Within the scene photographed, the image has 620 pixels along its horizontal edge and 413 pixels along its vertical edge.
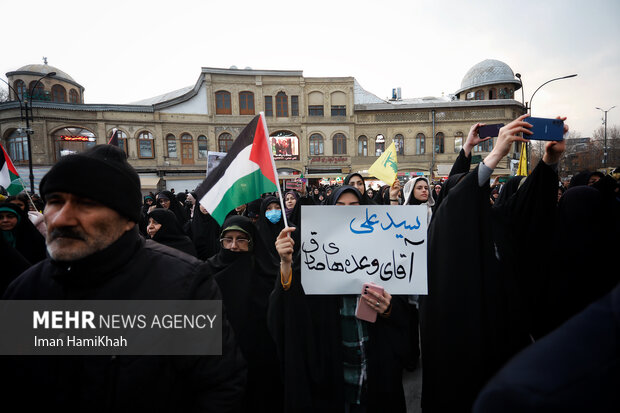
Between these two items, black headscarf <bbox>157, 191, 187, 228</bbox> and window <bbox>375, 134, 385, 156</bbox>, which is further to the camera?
window <bbox>375, 134, 385, 156</bbox>

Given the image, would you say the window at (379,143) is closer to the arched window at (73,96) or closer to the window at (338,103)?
the window at (338,103)

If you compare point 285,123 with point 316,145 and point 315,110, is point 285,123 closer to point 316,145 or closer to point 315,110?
point 315,110

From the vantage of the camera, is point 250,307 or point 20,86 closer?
point 250,307

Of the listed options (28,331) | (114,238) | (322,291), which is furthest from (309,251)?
(28,331)

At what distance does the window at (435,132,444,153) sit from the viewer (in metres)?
28.3

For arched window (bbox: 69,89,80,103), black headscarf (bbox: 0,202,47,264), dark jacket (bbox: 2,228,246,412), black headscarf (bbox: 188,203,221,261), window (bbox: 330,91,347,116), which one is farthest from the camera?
arched window (bbox: 69,89,80,103)

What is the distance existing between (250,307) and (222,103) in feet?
90.6

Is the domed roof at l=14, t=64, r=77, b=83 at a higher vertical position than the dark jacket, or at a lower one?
higher

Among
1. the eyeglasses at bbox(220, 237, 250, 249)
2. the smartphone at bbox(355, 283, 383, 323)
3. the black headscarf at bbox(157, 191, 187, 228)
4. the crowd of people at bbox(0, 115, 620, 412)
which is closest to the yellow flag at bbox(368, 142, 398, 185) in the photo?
the crowd of people at bbox(0, 115, 620, 412)

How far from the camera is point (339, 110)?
1115 inches

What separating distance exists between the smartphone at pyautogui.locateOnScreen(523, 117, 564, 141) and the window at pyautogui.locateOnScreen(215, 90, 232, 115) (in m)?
28.1

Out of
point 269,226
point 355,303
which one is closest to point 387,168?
point 269,226

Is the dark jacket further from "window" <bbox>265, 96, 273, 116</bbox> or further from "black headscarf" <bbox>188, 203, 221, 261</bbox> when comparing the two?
"window" <bbox>265, 96, 273, 116</bbox>

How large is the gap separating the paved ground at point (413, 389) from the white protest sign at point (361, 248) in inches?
73.4
